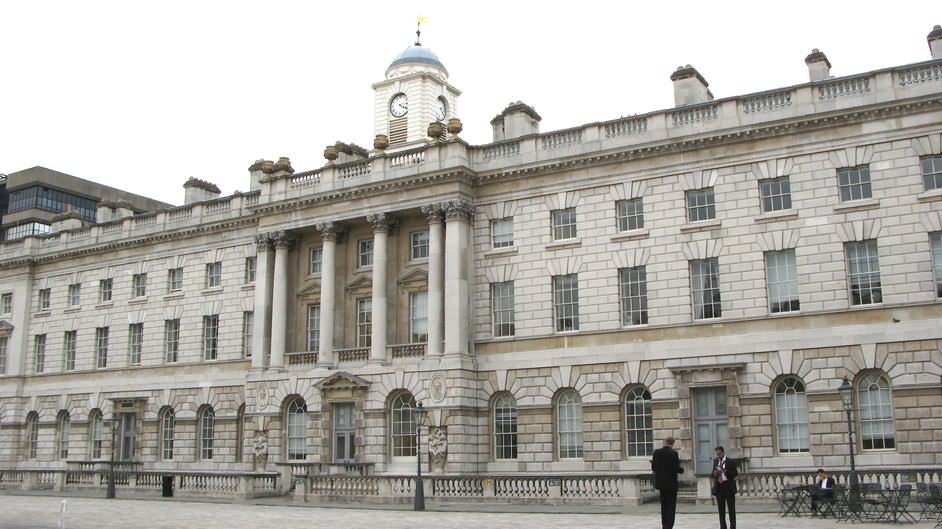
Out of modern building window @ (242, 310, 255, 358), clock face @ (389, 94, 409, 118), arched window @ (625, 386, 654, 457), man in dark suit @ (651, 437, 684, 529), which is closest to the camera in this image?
man in dark suit @ (651, 437, 684, 529)

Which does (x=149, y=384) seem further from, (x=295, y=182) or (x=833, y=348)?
(x=833, y=348)

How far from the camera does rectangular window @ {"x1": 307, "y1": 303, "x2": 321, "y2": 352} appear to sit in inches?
1706

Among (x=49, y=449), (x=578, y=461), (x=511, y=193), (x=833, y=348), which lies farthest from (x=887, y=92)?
(x=49, y=449)

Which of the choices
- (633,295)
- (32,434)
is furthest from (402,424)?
(32,434)

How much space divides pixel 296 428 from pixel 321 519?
1576cm

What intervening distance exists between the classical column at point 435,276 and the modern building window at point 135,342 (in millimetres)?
19147

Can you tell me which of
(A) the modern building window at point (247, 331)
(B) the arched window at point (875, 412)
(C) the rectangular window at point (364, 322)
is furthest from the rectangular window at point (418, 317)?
(B) the arched window at point (875, 412)

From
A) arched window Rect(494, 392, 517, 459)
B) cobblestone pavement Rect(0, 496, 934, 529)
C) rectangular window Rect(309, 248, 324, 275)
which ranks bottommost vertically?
cobblestone pavement Rect(0, 496, 934, 529)

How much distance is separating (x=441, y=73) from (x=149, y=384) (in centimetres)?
2398

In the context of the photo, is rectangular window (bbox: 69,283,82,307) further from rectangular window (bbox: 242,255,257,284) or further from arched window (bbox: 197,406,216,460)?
rectangular window (bbox: 242,255,257,284)

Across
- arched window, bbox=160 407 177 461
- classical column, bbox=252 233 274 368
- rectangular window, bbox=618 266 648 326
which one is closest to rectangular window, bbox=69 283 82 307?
arched window, bbox=160 407 177 461

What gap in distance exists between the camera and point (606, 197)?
1478 inches

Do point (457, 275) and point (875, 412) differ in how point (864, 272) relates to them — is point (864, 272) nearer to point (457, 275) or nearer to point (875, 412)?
point (875, 412)

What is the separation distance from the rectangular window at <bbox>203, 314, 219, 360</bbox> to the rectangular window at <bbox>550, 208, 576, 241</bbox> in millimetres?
18618
